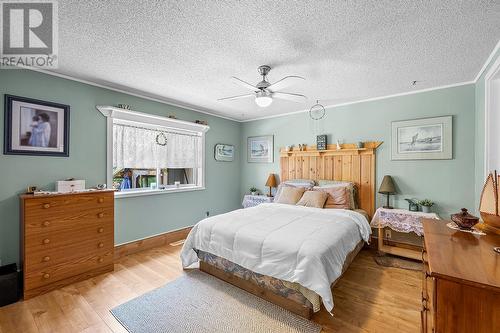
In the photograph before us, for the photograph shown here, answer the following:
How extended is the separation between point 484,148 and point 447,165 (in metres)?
0.67

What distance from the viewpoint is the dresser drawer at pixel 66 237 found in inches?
86.7

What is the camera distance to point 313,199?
350 cm

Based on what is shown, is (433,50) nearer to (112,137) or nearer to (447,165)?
(447,165)

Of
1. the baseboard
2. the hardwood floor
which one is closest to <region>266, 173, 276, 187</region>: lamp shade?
the baseboard

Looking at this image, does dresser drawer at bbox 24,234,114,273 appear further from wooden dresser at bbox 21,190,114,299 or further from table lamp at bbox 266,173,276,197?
table lamp at bbox 266,173,276,197

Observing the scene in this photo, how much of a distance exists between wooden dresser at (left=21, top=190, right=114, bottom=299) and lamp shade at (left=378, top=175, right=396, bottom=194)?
3.85 meters

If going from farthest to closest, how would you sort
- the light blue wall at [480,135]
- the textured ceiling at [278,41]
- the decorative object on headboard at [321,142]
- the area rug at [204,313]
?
the decorative object on headboard at [321,142] → the light blue wall at [480,135] → the area rug at [204,313] → the textured ceiling at [278,41]

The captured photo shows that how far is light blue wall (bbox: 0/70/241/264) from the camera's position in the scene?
93.7 inches

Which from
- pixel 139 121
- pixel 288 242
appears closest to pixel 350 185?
pixel 288 242

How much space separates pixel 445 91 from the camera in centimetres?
308

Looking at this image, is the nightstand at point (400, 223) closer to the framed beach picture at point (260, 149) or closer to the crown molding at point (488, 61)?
the crown molding at point (488, 61)

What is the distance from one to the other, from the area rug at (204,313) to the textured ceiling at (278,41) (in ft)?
8.07

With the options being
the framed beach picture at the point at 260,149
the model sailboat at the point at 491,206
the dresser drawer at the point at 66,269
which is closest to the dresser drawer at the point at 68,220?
the dresser drawer at the point at 66,269

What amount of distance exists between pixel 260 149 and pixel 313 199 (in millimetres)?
1951
